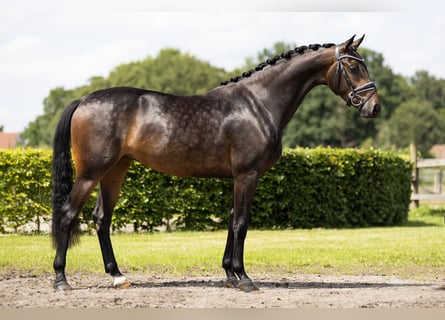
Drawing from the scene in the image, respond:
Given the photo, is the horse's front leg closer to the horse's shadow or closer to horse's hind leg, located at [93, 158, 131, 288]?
the horse's shadow

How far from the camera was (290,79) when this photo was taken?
7129 millimetres

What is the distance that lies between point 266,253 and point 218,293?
376 cm

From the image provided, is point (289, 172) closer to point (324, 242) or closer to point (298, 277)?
point (324, 242)

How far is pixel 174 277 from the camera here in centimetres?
798

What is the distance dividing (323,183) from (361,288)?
811 cm

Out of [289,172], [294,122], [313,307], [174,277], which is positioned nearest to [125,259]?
[174,277]

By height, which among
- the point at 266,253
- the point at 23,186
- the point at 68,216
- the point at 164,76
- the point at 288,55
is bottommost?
the point at 266,253

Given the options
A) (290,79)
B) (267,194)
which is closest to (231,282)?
(290,79)

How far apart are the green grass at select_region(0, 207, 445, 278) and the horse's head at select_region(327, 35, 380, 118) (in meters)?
2.74

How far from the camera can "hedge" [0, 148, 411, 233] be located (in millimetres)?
13258

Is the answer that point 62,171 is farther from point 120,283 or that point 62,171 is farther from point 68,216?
point 120,283

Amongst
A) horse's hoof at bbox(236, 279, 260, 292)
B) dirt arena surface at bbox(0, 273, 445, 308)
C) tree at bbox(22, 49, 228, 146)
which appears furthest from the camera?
tree at bbox(22, 49, 228, 146)

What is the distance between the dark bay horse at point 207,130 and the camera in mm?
6801

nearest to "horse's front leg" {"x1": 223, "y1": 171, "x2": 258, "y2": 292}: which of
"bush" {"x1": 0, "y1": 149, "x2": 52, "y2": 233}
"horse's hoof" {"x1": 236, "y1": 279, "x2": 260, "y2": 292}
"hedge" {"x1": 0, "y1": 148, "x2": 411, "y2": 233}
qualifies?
"horse's hoof" {"x1": 236, "y1": 279, "x2": 260, "y2": 292}
